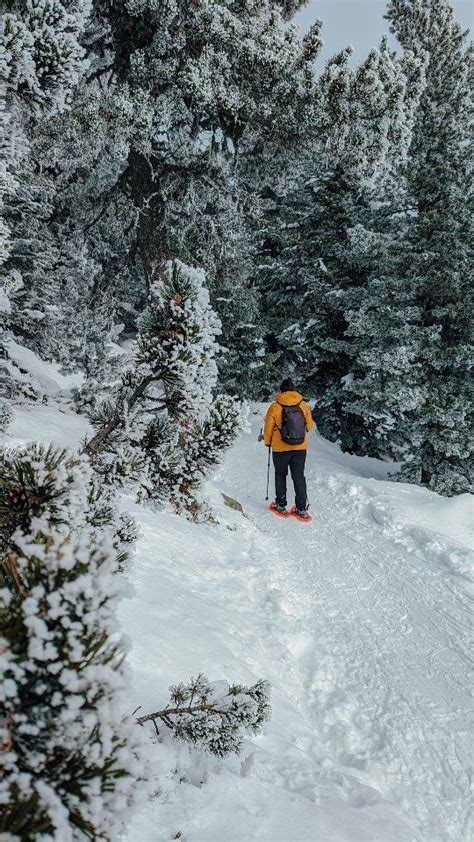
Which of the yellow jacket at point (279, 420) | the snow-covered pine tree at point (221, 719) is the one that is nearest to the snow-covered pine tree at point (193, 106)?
the yellow jacket at point (279, 420)

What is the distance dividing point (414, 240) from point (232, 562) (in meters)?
11.5

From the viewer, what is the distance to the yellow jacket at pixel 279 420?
8.98 metres

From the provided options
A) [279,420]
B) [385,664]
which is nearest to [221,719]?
[385,664]

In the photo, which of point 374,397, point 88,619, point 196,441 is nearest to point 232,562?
point 196,441

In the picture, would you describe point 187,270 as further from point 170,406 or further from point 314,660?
point 314,660

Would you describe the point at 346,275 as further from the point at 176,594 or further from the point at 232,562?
the point at 176,594

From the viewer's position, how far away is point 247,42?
7758 millimetres

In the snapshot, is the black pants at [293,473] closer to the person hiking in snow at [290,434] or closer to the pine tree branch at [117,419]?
the person hiking in snow at [290,434]

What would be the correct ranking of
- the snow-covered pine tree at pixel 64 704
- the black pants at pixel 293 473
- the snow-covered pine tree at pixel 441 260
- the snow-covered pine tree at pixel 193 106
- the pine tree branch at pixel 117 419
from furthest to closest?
the snow-covered pine tree at pixel 441 260
the black pants at pixel 293 473
the snow-covered pine tree at pixel 193 106
the pine tree branch at pixel 117 419
the snow-covered pine tree at pixel 64 704

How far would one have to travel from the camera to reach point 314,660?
4930mm

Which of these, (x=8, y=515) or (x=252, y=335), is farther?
(x=252, y=335)

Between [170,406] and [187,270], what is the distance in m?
0.57

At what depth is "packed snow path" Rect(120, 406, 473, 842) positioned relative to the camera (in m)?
2.51

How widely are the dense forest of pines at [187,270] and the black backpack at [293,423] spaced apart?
3207mm
